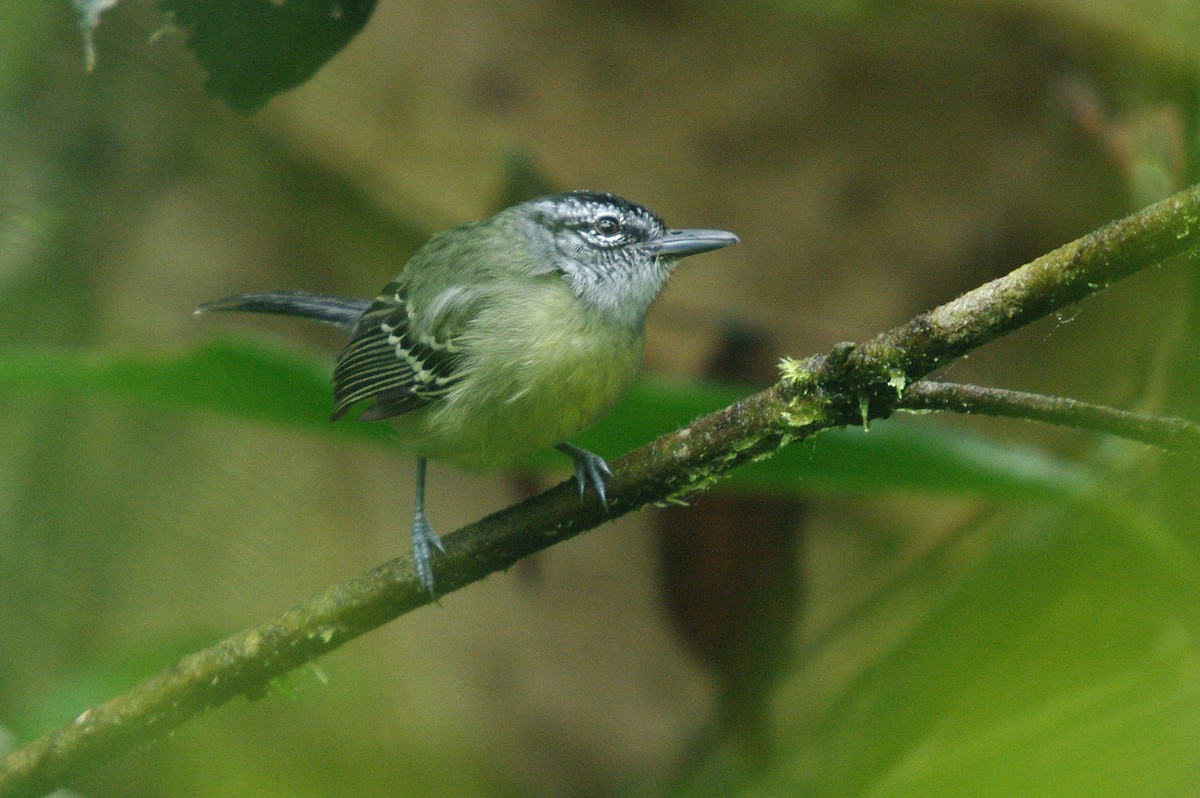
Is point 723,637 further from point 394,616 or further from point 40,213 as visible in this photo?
point 40,213

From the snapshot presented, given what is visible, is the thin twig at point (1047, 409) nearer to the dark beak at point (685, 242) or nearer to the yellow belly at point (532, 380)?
the yellow belly at point (532, 380)

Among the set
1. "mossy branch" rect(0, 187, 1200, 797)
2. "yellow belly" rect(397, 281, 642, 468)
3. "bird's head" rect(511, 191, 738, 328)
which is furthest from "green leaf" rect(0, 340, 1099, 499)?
"mossy branch" rect(0, 187, 1200, 797)

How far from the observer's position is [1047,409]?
4.61 ft

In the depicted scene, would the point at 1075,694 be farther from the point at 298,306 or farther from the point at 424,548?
the point at 298,306

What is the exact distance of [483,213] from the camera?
397 centimetres

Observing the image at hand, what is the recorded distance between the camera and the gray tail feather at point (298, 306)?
3057 millimetres

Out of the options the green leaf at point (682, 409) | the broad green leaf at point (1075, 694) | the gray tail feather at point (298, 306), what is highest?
the gray tail feather at point (298, 306)

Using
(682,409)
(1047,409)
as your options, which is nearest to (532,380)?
(682,409)

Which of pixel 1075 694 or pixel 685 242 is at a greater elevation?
pixel 685 242

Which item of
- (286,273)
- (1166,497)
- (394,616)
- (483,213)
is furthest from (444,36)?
(1166,497)

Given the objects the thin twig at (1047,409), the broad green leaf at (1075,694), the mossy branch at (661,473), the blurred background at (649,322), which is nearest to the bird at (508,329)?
the mossy branch at (661,473)

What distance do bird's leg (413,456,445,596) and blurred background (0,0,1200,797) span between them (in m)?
0.52

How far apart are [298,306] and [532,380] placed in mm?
1011

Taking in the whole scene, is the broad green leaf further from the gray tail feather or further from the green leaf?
the gray tail feather
